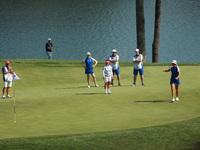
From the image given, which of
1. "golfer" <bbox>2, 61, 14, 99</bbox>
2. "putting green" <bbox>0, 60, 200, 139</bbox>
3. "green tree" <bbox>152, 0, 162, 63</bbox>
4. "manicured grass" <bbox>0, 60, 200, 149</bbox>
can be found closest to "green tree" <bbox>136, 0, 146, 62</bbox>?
"green tree" <bbox>152, 0, 162, 63</bbox>

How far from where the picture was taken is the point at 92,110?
1767 cm

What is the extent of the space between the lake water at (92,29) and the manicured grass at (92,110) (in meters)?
26.0

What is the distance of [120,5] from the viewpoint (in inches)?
3418

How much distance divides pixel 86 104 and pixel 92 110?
54.6 inches

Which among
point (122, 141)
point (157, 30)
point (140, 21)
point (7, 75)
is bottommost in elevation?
point (122, 141)

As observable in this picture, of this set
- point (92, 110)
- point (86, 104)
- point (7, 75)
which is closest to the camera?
point (92, 110)

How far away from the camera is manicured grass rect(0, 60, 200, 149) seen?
12.8 m

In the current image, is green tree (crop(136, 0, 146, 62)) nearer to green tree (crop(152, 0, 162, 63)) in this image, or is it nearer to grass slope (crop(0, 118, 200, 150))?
green tree (crop(152, 0, 162, 63))

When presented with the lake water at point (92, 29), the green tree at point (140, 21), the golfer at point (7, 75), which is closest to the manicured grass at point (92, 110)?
the golfer at point (7, 75)

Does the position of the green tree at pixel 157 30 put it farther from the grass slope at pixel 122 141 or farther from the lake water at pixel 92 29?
the grass slope at pixel 122 141

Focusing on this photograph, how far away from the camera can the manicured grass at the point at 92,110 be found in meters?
12.8

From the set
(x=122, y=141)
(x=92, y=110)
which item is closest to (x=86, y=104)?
(x=92, y=110)

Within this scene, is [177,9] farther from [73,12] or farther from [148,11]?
[73,12]

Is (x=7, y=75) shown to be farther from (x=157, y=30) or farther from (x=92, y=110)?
(x=157, y=30)
